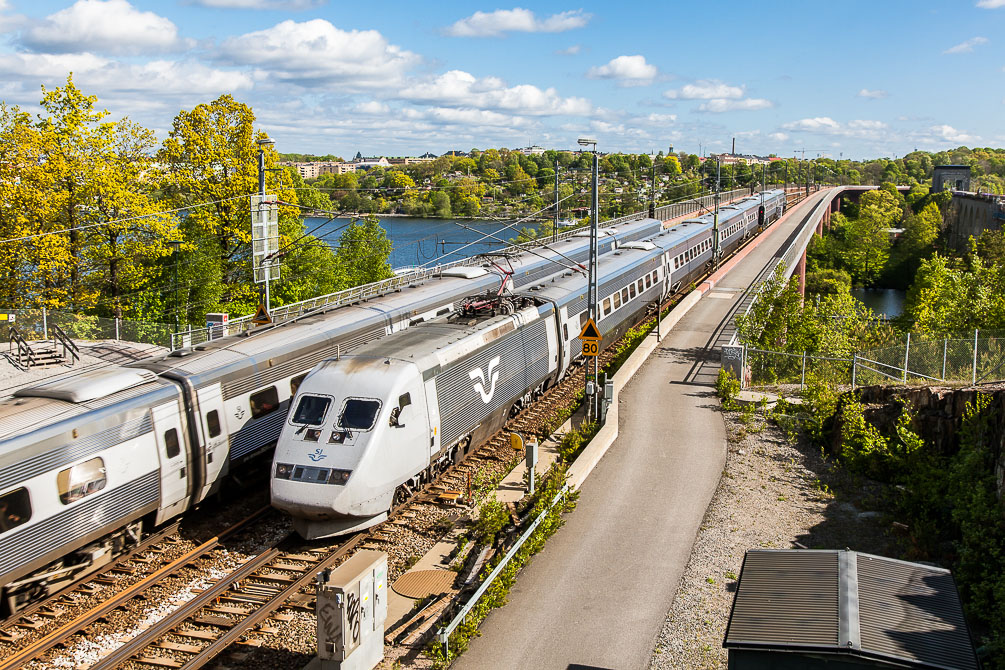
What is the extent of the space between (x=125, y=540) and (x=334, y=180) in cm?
7604

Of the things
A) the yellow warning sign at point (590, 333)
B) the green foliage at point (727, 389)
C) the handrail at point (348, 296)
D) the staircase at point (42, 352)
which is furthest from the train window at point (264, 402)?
the green foliage at point (727, 389)

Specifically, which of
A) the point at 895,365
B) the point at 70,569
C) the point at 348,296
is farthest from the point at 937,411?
the point at 70,569

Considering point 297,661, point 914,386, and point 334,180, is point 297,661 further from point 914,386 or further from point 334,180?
point 334,180

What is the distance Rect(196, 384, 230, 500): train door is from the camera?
1555cm

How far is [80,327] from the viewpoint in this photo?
28.0 m

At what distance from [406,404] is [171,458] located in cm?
428

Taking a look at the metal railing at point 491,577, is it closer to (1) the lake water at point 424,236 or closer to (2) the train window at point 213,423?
(2) the train window at point 213,423

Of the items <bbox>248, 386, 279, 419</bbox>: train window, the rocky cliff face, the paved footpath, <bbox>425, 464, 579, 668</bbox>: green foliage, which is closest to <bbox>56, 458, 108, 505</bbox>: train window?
<bbox>248, 386, 279, 419</bbox>: train window

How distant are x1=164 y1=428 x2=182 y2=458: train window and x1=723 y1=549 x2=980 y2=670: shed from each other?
1000cm

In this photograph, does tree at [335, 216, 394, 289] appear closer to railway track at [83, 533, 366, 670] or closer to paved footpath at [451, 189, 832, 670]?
paved footpath at [451, 189, 832, 670]

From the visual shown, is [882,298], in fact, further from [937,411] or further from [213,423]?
[213,423]

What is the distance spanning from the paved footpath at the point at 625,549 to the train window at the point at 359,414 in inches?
148

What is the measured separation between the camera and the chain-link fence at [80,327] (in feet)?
85.7

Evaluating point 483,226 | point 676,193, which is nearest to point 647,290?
point 483,226
